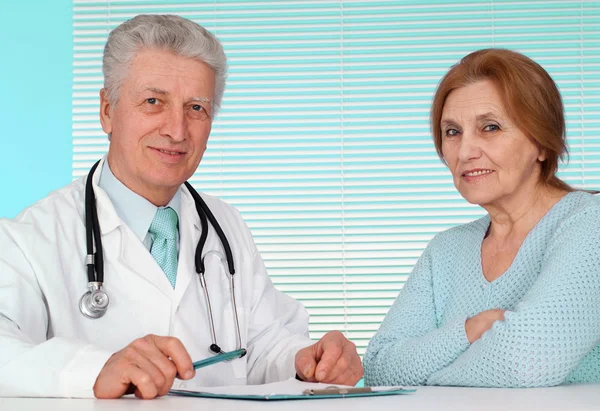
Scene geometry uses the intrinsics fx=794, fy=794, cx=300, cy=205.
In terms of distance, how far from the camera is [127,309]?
5.75 feet

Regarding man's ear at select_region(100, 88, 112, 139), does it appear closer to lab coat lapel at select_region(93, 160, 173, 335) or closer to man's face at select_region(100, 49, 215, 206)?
man's face at select_region(100, 49, 215, 206)

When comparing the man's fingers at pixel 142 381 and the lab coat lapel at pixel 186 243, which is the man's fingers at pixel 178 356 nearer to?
the man's fingers at pixel 142 381

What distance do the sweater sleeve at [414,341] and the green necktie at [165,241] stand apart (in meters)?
0.51

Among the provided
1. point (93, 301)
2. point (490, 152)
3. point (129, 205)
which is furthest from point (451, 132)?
point (93, 301)

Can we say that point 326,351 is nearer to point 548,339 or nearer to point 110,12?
point 548,339

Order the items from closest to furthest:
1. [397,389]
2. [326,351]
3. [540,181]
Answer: [397,389] < [326,351] < [540,181]

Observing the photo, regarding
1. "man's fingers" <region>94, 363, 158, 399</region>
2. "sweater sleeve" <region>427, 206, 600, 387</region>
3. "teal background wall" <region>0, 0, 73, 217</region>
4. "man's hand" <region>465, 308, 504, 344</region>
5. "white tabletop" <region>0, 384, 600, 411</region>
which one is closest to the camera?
"white tabletop" <region>0, 384, 600, 411</region>

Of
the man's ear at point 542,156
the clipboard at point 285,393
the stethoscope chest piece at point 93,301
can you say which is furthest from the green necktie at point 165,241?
the man's ear at point 542,156

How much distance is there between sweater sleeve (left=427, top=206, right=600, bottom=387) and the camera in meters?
1.45

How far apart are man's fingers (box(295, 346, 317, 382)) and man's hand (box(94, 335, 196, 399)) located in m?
0.44

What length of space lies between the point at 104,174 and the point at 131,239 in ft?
0.68

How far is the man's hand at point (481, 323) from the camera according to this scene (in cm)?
156

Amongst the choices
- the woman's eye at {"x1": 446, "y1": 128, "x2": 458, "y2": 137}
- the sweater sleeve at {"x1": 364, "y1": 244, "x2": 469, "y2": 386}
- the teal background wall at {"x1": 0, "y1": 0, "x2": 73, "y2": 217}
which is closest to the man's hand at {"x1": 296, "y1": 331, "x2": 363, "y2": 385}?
the sweater sleeve at {"x1": 364, "y1": 244, "x2": 469, "y2": 386}

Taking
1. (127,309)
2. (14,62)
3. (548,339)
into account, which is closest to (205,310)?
(127,309)
